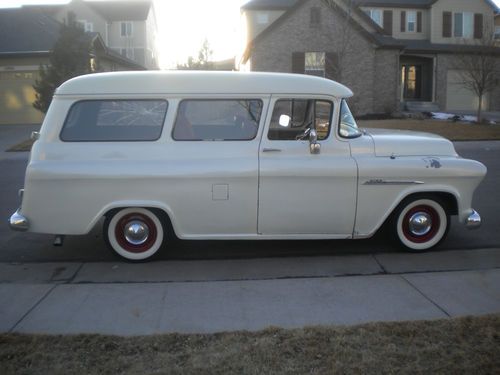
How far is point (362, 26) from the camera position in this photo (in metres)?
28.3

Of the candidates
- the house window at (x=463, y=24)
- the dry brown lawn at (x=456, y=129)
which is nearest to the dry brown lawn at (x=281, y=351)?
the dry brown lawn at (x=456, y=129)

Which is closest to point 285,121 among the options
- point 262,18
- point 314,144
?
point 314,144

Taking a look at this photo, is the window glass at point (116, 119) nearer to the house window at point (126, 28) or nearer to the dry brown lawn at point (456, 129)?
the dry brown lawn at point (456, 129)

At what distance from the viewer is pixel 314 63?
27672 mm

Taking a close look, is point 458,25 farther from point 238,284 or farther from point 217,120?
point 238,284

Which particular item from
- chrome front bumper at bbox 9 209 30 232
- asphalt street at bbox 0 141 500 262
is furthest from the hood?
chrome front bumper at bbox 9 209 30 232

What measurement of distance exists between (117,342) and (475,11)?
35.6 m

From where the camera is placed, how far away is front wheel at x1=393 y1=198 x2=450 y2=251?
6.01 m

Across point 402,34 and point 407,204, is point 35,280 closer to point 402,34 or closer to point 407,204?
point 407,204

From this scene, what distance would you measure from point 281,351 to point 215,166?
8.02 feet

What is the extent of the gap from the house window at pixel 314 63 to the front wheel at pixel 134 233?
22851mm

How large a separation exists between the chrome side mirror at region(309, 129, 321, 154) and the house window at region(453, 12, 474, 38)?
105 feet

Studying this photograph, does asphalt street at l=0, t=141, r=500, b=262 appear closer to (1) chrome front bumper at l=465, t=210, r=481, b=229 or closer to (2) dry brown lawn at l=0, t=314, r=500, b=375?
(1) chrome front bumper at l=465, t=210, r=481, b=229

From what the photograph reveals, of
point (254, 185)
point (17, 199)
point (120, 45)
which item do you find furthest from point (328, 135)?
point (120, 45)
